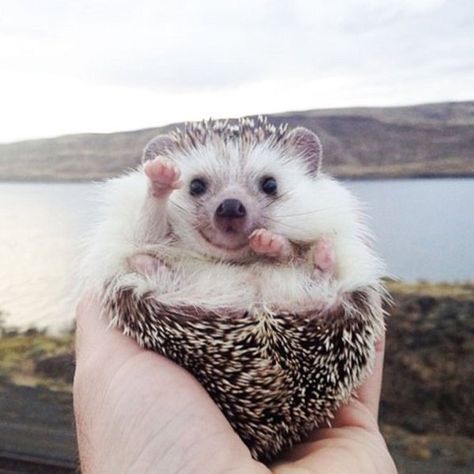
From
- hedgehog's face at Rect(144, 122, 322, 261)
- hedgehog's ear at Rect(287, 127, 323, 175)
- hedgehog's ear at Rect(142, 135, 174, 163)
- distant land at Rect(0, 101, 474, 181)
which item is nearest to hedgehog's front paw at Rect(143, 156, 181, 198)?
hedgehog's face at Rect(144, 122, 322, 261)

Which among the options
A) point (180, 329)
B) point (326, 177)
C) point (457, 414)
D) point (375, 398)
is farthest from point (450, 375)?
point (180, 329)

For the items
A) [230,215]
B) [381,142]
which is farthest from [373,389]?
[381,142]

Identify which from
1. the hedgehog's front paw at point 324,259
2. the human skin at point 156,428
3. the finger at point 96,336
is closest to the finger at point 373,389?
the human skin at point 156,428

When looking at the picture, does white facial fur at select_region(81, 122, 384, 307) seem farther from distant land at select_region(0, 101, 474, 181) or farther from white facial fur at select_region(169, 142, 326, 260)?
distant land at select_region(0, 101, 474, 181)

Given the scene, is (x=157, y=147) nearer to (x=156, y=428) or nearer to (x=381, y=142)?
(x=156, y=428)

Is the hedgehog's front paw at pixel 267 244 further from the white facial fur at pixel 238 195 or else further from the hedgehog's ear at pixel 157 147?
the hedgehog's ear at pixel 157 147

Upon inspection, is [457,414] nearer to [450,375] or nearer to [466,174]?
[450,375]
